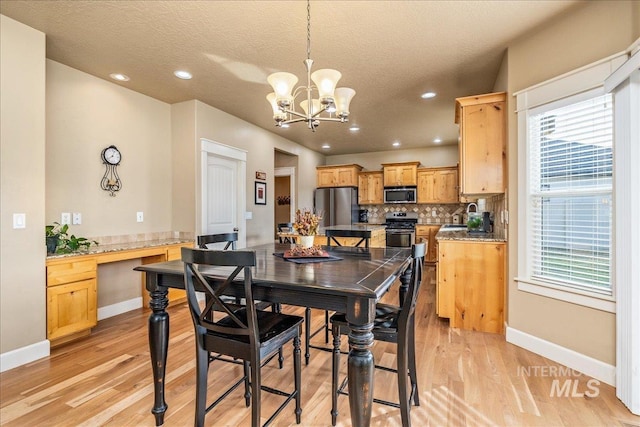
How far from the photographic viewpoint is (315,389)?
2.10m

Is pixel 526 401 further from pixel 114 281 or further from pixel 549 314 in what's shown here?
pixel 114 281

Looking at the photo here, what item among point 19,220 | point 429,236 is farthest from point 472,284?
point 19,220

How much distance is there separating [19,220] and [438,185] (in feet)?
22.1

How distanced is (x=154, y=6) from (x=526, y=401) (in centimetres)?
362

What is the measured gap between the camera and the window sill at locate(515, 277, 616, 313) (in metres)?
2.12

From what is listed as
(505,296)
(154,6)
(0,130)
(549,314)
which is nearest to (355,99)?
(154,6)

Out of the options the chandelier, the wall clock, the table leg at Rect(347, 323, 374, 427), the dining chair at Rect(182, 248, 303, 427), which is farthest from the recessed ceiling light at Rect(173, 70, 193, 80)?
the table leg at Rect(347, 323, 374, 427)

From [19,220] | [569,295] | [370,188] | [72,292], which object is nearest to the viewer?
[569,295]

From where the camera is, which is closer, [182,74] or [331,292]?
[331,292]

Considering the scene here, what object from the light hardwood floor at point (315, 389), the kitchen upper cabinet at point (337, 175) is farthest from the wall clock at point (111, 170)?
the kitchen upper cabinet at point (337, 175)

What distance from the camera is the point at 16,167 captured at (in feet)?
8.05

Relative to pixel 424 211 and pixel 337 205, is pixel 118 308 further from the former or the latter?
pixel 424 211

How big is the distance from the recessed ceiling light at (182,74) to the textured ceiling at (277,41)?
71mm

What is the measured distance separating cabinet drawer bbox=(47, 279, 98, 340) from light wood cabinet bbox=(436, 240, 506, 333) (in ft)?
11.1
